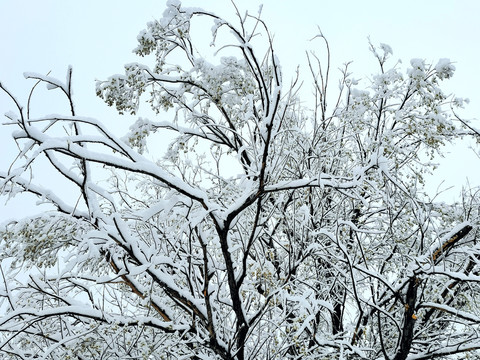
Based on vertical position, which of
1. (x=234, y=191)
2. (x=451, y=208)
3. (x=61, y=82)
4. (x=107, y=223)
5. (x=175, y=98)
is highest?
(x=451, y=208)

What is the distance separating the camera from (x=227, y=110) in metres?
5.59

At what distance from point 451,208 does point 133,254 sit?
5083 mm

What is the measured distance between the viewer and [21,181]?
4.07 meters

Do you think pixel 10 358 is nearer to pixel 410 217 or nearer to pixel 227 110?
pixel 227 110

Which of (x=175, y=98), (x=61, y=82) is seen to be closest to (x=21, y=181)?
(x=61, y=82)

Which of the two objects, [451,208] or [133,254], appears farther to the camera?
[451,208]

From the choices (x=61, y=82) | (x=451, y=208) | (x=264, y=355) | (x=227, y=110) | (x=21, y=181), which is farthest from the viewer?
(x=451, y=208)

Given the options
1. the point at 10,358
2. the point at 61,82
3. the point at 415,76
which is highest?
the point at 415,76

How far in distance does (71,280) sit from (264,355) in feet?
8.32

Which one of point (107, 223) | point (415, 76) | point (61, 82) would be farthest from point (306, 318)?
point (415, 76)

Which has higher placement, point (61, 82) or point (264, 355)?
point (61, 82)

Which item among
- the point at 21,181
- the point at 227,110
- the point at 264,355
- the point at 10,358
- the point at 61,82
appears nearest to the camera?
the point at 61,82

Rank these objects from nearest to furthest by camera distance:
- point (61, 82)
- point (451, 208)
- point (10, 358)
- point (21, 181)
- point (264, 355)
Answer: point (61, 82) < point (21, 181) < point (264, 355) < point (10, 358) < point (451, 208)

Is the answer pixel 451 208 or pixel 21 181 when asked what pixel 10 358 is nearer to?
pixel 21 181
